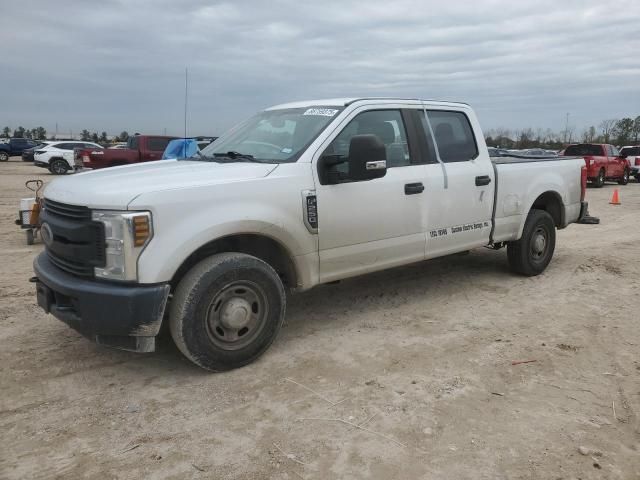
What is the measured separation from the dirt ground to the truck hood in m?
1.25

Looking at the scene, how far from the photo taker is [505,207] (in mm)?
5855

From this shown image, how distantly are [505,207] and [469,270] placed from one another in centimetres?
122

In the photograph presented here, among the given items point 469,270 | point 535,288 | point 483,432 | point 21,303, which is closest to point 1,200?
point 21,303

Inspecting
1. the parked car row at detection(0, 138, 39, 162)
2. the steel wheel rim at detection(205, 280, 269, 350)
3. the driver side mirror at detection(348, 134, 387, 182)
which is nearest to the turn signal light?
the steel wheel rim at detection(205, 280, 269, 350)

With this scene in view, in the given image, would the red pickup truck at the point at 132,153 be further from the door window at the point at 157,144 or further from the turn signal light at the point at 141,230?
the turn signal light at the point at 141,230

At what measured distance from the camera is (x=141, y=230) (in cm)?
330

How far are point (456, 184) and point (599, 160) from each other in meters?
19.4

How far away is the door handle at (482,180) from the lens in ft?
17.8

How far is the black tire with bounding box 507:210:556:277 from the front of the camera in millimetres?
6270

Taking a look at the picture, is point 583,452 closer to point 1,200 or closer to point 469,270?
point 469,270

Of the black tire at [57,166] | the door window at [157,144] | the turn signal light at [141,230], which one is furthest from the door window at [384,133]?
the black tire at [57,166]

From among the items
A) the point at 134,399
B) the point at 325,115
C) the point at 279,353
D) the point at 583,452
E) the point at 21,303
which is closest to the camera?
the point at 583,452

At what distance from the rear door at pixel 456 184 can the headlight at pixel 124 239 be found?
8.70 ft

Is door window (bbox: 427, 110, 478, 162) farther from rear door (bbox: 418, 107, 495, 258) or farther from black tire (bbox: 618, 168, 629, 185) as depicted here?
black tire (bbox: 618, 168, 629, 185)
